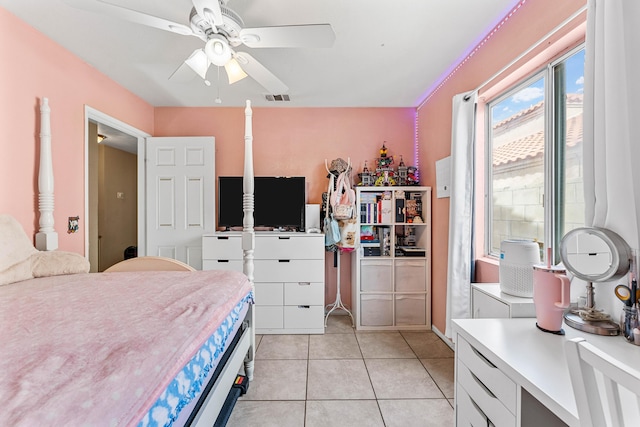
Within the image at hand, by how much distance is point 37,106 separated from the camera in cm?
194

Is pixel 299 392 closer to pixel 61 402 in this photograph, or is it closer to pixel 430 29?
pixel 61 402

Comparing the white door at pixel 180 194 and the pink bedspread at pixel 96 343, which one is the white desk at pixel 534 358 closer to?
the pink bedspread at pixel 96 343

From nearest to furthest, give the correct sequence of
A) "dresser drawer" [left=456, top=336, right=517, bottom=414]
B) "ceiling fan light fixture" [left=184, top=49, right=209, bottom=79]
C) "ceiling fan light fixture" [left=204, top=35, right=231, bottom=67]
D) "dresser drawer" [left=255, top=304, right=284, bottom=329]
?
"dresser drawer" [left=456, top=336, right=517, bottom=414] → "ceiling fan light fixture" [left=204, top=35, right=231, bottom=67] → "ceiling fan light fixture" [left=184, top=49, right=209, bottom=79] → "dresser drawer" [left=255, top=304, right=284, bottom=329]

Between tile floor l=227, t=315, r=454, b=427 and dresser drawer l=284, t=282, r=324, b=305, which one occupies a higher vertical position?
dresser drawer l=284, t=282, r=324, b=305

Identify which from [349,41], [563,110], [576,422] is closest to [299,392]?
[576,422]

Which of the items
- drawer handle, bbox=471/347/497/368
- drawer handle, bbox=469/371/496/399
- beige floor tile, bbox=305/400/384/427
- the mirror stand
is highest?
the mirror stand

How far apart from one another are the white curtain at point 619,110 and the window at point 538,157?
44 centimetres

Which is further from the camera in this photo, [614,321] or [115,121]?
[115,121]

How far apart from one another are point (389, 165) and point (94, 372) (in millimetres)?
3084

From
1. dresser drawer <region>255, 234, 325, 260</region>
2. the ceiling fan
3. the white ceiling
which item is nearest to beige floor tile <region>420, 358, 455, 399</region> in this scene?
dresser drawer <region>255, 234, 325, 260</region>

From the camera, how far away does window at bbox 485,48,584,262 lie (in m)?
1.49

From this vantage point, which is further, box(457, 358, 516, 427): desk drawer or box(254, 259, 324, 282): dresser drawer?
box(254, 259, 324, 282): dresser drawer

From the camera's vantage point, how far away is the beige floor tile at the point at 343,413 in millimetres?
1630

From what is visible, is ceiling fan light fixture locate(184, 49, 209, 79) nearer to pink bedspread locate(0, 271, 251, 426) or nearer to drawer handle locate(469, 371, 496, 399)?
pink bedspread locate(0, 271, 251, 426)
